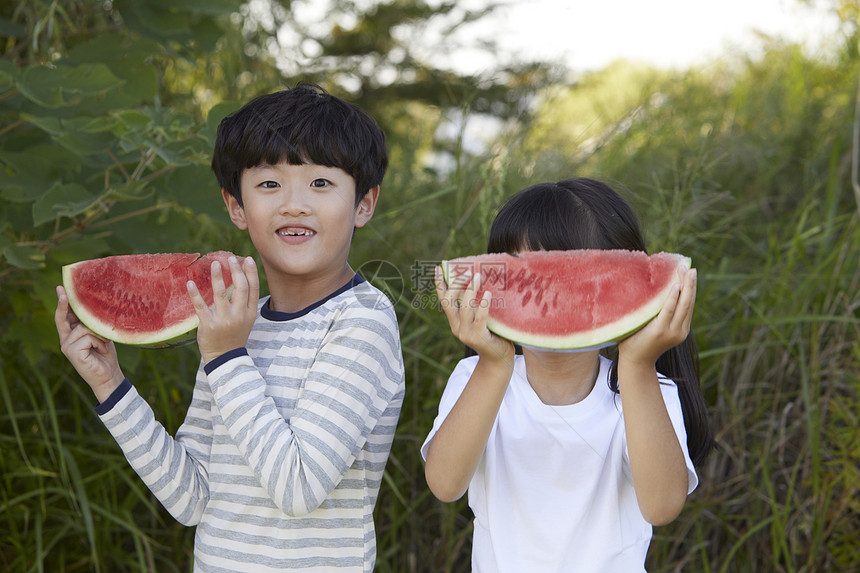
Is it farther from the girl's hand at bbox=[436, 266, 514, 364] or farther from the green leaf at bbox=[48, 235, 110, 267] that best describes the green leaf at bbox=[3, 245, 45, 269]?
the girl's hand at bbox=[436, 266, 514, 364]

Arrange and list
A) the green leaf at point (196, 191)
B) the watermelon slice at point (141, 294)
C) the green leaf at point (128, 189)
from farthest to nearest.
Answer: the green leaf at point (196, 191)
the green leaf at point (128, 189)
the watermelon slice at point (141, 294)

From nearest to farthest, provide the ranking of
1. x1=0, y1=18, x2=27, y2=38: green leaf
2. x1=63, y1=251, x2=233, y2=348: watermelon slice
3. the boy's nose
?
the boy's nose
x1=63, y1=251, x2=233, y2=348: watermelon slice
x1=0, y1=18, x2=27, y2=38: green leaf

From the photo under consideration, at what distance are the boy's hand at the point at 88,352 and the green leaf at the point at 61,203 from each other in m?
0.21

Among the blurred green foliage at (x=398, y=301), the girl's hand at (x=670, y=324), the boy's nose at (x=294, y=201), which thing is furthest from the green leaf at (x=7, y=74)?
the girl's hand at (x=670, y=324)

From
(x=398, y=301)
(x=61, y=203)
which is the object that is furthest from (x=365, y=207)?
(x=398, y=301)

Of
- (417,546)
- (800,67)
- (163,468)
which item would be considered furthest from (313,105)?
(800,67)

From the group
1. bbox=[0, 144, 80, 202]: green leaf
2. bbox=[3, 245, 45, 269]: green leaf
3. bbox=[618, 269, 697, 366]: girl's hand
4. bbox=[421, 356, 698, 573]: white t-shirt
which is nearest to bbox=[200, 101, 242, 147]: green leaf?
bbox=[0, 144, 80, 202]: green leaf

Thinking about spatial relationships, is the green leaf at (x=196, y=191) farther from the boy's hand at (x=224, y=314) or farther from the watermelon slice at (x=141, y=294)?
the boy's hand at (x=224, y=314)

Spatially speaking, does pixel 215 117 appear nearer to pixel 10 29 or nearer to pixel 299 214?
pixel 299 214

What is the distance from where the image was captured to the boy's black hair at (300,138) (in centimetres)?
141

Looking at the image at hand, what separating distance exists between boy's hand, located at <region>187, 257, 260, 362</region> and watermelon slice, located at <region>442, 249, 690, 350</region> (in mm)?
375

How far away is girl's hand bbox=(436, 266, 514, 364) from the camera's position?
1.16m

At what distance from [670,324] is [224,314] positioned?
2.54ft

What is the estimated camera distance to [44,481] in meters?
2.29
